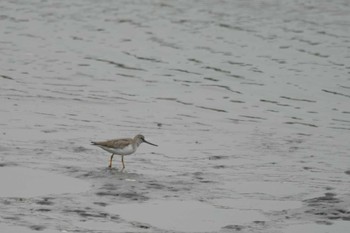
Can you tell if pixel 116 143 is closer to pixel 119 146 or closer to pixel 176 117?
pixel 119 146

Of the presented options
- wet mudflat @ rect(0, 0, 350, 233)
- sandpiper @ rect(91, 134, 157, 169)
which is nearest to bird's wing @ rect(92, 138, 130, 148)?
sandpiper @ rect(91, 134, 157, 169)

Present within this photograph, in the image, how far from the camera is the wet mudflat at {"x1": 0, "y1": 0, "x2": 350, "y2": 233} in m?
14.1

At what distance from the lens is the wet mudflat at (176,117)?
14062 mm

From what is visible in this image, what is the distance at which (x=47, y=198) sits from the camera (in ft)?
46.8

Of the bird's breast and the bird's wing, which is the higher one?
the bird's wing

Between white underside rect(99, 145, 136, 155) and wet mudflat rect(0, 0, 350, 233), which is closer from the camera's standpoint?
wet mudflat rect(0, 0, 350, 233)

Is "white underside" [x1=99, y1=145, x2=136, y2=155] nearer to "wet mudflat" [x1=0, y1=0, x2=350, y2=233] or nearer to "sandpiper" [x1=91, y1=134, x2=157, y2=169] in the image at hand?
"sandpiper" [x1=91, y1=134, x2=157, y2=169]

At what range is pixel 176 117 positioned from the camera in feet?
72.2

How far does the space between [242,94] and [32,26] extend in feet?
43.1

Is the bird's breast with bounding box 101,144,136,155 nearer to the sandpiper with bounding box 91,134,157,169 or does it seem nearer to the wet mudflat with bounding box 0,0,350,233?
the sandpiper with bounding box 91,134,157,169

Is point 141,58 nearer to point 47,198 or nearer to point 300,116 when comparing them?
point 300,116

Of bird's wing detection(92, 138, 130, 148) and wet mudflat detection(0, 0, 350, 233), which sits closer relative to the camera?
wet mudflat detection(0, 0, 350, 233)

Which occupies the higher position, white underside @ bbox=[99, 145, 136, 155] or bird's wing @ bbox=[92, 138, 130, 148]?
bird's wing @ bbox=[92, 138, 130, 148]

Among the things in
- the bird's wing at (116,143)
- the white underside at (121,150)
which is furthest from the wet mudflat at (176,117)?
the bird's wing at (116,143)
